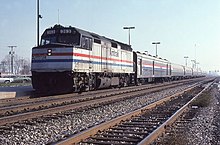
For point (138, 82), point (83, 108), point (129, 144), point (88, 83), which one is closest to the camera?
point (129, 144)

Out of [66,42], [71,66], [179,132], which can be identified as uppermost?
[66,42]

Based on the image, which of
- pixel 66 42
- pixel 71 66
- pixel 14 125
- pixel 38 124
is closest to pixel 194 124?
pixel 38 124

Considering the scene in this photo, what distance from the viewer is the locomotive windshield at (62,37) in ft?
68.2

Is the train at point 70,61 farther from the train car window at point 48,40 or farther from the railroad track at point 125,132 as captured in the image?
the railroad track at point 125,132

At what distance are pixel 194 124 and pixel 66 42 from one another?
40.6 ft

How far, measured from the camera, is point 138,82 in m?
38.2

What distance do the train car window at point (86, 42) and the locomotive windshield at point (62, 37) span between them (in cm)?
45

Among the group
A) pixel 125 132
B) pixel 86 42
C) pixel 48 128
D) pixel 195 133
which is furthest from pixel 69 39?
pixel 195 133

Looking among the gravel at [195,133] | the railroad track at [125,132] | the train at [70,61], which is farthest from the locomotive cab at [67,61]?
the gravel at [195,133]

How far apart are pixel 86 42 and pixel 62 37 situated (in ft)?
5.32

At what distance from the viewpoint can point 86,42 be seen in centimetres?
2166

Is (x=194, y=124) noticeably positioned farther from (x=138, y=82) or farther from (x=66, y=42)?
(x=138, y=82)

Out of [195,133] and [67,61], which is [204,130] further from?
[67,61]

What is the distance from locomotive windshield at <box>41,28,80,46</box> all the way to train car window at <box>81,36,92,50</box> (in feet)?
1.47
